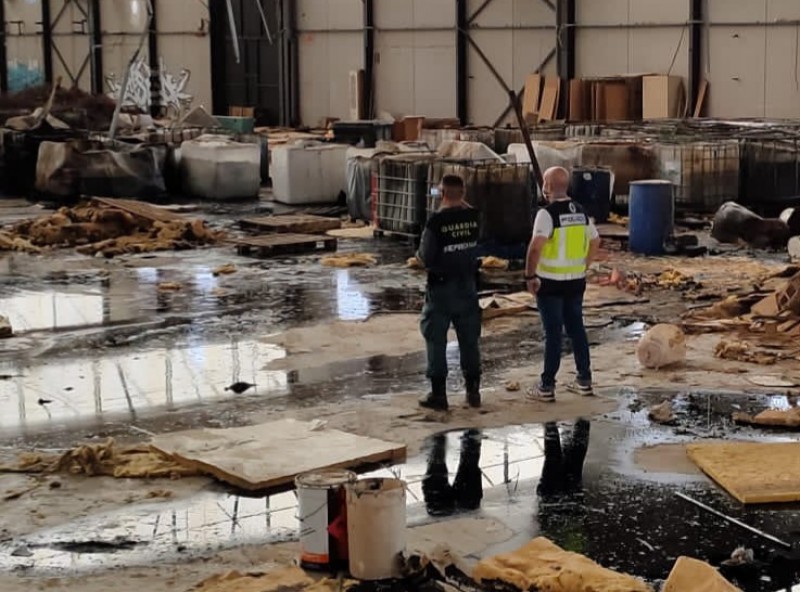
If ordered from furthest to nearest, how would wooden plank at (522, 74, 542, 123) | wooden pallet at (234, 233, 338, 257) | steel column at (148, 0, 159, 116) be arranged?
steel column at (148, 0, 159, 116) → wooden plank at (522, 74, 542, 123) → wooden pallet at (234, 233, 338, 257)

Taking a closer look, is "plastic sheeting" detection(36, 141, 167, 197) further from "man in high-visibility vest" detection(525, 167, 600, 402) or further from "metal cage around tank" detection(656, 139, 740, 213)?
"man in high-visibility vest" detection(525, 167, 600, 402)

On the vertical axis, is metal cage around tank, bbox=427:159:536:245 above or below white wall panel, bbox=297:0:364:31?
below

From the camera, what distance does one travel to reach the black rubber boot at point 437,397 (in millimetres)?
10648

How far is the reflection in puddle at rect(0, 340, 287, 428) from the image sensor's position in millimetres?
11016

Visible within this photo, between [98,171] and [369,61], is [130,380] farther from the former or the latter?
[369,61]

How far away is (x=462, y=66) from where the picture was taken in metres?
35.6

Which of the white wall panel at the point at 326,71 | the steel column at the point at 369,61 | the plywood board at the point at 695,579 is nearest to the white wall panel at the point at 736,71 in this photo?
the steel column at the point at 369,61

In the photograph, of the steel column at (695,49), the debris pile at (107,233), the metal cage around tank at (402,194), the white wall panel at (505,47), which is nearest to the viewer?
the metal cage around tank at (402,194)

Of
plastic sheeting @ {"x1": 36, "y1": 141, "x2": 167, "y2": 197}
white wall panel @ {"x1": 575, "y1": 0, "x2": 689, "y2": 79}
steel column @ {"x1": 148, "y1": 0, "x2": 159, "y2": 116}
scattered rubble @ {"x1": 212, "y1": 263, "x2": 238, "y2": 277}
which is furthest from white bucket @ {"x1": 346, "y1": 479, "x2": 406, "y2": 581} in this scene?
steel column @ {"x1": 148, "y1": 0, "x2": 159, "y2": 116}

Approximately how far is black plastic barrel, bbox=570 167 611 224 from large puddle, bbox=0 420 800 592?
11514 millimetres

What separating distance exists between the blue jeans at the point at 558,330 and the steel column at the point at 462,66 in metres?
25.0

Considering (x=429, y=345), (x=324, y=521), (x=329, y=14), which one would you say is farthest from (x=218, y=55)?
(x=324, y=521)

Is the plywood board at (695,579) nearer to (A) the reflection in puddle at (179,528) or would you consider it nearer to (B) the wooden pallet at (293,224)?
(A) the reflection in puddle at (179,528)

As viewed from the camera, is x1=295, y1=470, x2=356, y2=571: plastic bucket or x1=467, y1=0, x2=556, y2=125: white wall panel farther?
x1=467, y1=0, x2=556, y2=125: white wall panel
